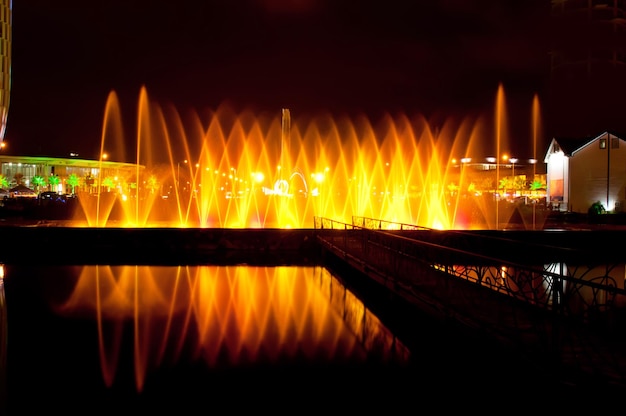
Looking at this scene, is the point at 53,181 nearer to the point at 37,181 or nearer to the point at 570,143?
the point at 37,181

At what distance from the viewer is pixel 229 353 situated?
8.48 metres

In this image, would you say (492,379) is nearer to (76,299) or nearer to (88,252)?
(76,299)

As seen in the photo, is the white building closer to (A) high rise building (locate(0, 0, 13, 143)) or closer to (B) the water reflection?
(B) the water reflection

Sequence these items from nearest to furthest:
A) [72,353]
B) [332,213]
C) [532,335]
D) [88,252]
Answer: [532,335]
[72,353]
[88,252]
[332,213]

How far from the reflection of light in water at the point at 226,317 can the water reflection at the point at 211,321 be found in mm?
16

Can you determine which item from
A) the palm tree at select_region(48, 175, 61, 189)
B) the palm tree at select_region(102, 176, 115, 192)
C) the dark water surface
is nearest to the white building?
the dark water surface

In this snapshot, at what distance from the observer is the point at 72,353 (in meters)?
8.50

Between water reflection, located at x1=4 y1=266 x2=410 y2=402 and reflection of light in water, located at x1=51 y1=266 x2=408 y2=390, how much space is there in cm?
2

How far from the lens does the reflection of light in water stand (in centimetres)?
851

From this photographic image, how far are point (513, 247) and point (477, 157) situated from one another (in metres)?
68.2

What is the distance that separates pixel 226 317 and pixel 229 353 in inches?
96.8

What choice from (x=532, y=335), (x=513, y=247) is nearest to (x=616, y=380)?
(x=532, y=335)

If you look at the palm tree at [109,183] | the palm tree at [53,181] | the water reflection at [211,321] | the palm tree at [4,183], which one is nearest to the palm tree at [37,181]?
the palm tree at [53,181]

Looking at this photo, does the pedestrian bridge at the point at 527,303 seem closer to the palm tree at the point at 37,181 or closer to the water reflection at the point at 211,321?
the water reflection at the point at 211,321
